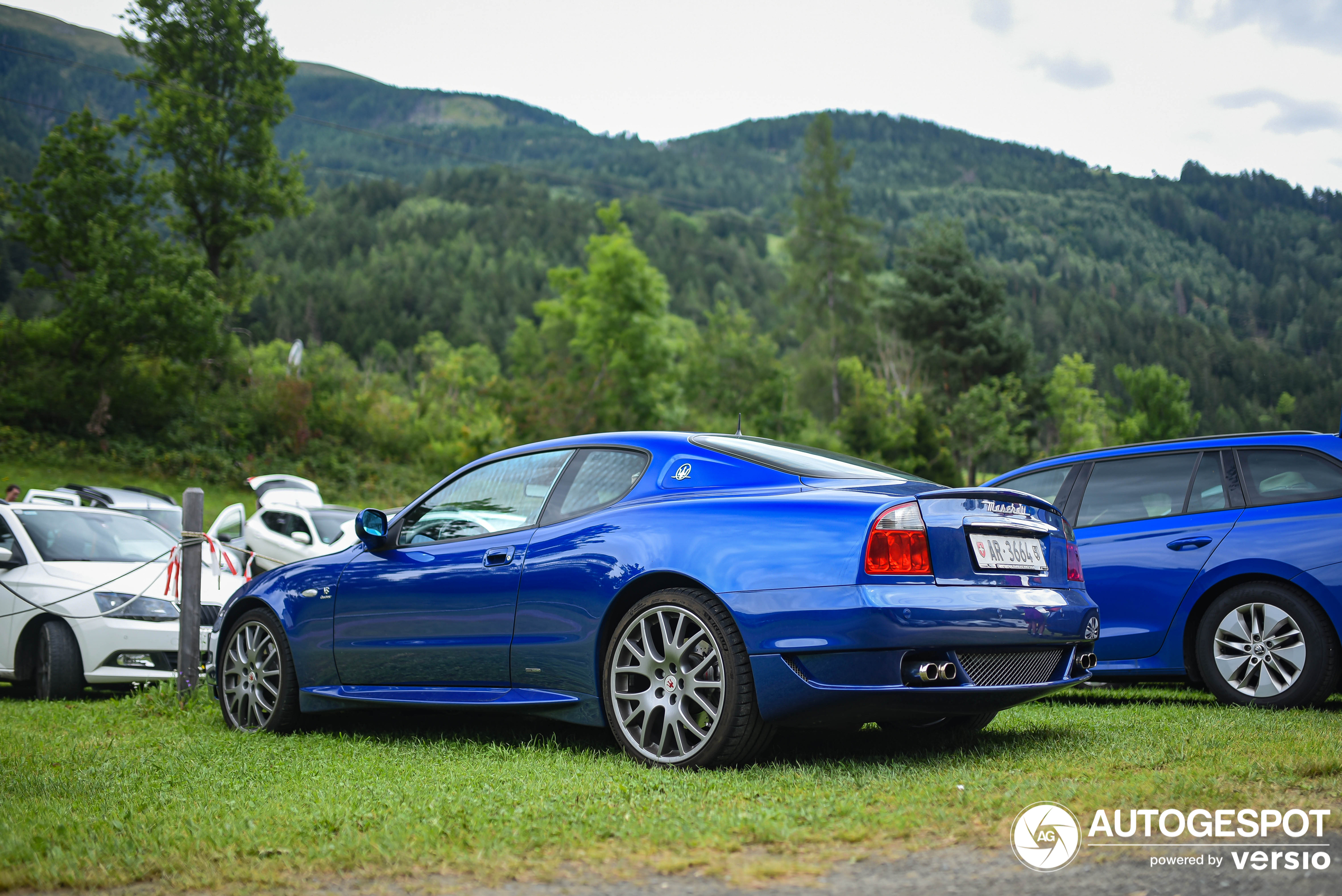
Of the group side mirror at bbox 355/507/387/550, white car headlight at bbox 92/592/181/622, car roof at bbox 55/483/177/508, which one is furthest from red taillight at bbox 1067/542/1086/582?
car roof at bbox 55/483/177/508

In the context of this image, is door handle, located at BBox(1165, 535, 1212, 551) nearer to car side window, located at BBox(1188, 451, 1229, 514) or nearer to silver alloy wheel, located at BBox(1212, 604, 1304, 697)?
car side window, located at BBox(1188, 451, 1229, 514)

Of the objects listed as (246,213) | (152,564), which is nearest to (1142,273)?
(246,213)

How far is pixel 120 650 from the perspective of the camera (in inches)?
336

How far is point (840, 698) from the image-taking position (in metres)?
4.22

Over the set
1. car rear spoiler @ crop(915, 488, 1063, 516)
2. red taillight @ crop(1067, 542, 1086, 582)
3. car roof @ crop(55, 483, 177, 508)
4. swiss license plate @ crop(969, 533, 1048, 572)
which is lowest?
car roof @ crop(55, 483, 177, 508)

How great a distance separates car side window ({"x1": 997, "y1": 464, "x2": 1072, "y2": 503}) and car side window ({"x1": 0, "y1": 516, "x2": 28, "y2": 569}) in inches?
298

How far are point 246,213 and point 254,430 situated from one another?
724 centimetres

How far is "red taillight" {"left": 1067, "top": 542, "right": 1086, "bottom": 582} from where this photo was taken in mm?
5008

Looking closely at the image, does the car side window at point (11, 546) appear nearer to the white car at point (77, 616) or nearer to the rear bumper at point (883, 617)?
the white car at point (77, 616)

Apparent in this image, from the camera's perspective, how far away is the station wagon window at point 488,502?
5395 millimetres

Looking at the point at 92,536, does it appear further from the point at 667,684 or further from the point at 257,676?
the point at 667,684

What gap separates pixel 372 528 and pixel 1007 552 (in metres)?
3.19

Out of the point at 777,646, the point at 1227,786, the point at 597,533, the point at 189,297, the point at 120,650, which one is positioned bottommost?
the point at 120,650

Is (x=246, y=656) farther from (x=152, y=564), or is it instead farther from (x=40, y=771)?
(x=152, y=564)
